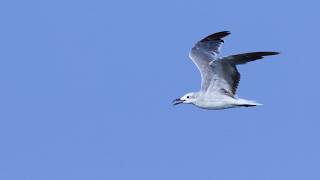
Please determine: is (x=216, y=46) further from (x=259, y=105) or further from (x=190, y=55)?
(x=259, y=105)

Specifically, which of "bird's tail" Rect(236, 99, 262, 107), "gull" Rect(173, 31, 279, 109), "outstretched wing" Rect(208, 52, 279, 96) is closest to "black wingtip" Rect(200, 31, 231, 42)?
"gull" Rect(173, 31, 279, 109)

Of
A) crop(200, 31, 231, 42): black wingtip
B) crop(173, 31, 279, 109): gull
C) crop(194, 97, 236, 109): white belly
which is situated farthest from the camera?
crop(200, 31, 231, 42): black wingtip

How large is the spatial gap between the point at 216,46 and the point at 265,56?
460 cm

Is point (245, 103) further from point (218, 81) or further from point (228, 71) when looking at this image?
point (228, 71)

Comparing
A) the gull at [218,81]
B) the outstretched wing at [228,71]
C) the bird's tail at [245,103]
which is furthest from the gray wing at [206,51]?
the bird's tail at [245,103]

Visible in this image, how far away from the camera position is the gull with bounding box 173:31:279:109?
23.0 metres

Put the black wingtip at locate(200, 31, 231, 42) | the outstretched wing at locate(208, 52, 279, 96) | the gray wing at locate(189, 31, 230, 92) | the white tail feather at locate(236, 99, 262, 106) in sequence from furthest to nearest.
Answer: the black wingtip at locate(200, 31, 231, 42) → the gray wing at locate(189, 31, 230, 92) → the white tail feather at locate(236, 99, 262, 106) → the outstretched wing at locate(208, 52, 279, 96)

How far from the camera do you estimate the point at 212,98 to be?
80.9ft

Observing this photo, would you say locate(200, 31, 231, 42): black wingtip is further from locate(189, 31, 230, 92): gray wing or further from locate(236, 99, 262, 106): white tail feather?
locate(236, 99, 262, 106): white tail feather

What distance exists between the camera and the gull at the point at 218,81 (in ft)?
75.6

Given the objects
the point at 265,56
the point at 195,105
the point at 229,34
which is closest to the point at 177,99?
the point at 195,105

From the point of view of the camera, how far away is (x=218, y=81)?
24250 mm

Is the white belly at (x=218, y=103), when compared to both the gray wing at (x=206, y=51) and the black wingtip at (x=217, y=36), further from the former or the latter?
the black wingtip at (x=217, y=36)

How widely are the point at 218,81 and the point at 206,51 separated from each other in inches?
111
